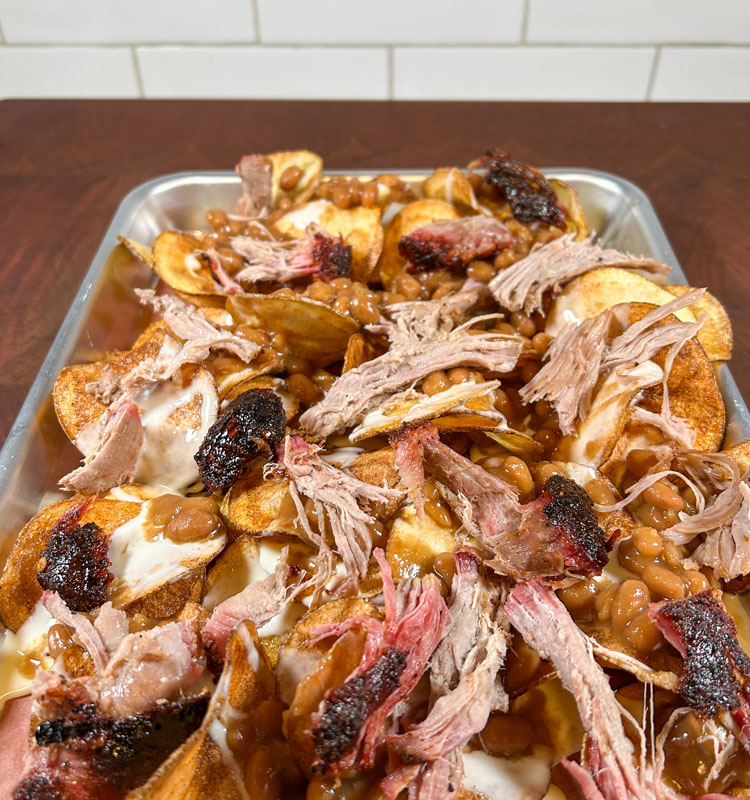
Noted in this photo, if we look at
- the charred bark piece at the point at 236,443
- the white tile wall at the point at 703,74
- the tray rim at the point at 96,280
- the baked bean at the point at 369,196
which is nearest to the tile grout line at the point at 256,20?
the tray rim at the point at 96,280

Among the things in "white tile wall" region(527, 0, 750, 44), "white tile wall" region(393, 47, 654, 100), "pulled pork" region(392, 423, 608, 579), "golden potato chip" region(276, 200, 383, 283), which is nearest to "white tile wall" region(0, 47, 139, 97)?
"white tile wall" region(393, 47, 654, 100)

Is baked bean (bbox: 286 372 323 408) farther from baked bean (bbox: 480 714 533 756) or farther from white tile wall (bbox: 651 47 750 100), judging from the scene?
white tile wall (bbox: 651 47 750 100)

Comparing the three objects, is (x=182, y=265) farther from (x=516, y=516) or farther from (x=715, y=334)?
(x=715, y=334)

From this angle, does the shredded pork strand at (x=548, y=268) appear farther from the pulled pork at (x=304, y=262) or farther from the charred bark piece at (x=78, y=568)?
the charred bark piece at (x=78, y=568)

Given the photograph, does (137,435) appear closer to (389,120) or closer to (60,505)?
(60,505)

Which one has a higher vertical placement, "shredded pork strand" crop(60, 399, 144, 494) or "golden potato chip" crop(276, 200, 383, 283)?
"golden potato chip" crop(276, 200, 383, 283)

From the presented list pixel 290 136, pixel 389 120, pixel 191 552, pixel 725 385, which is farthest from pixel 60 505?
pixel 389 120
